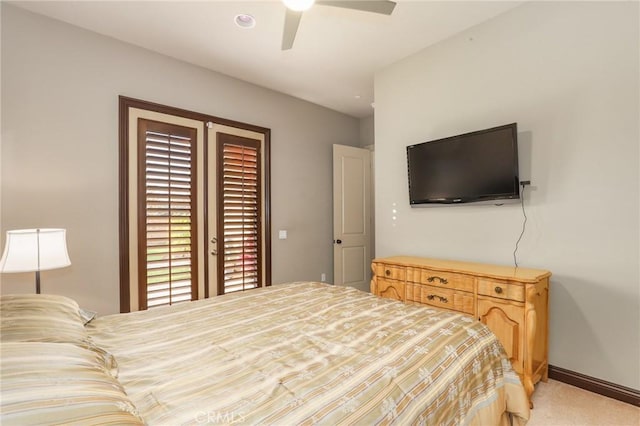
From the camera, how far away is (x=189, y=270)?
3.42m

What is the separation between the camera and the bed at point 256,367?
840 mm

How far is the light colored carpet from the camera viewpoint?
1984mm

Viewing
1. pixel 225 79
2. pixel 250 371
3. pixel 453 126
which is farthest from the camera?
pixel 225 79

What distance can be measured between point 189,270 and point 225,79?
2.28 meters

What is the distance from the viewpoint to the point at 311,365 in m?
1.19

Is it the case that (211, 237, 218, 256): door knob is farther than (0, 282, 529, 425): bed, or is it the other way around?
(211, 237, 218, 256): door knob

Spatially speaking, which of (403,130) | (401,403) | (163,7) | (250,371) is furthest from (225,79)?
(401,403)

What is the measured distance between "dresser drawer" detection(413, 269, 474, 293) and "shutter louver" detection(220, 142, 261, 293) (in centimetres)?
209

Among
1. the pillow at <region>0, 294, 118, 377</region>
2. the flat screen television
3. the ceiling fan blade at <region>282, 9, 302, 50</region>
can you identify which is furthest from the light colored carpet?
the ceiling fan blade at <region>282, 9, 302, 50</region>

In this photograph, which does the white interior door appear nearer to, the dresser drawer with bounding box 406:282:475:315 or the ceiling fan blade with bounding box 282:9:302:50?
the dresser drawer with bounding box 406:282:475:315

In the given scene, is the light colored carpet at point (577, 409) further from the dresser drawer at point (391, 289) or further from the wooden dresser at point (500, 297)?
the dresser drawer at point (391, 289)

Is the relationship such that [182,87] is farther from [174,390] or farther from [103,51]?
[174,390]

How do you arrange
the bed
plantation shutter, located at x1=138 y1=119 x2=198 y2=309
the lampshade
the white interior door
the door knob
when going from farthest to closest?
the white interior door
the door knob
plantation shutter, located at x1=138 y1=119 x2=198 y2=309
the lampshade
the bed

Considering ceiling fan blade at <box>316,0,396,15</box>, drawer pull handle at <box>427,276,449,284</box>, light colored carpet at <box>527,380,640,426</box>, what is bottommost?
light colored carpet at <box>527,380,640,426</box>
